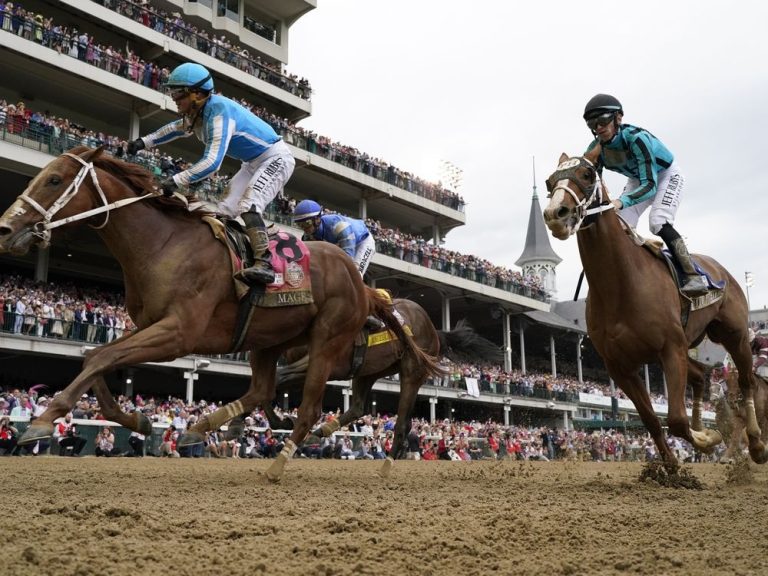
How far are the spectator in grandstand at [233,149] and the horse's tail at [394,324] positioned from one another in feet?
5.24

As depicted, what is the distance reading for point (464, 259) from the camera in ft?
135

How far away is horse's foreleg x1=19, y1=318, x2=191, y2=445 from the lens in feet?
15.5

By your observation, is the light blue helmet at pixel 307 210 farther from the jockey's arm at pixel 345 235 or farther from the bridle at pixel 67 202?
the bridle at pixel 67 202

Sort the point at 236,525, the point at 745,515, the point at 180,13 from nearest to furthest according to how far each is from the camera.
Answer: the point at 236,525 < the point at 745,515 < the point at 180,13

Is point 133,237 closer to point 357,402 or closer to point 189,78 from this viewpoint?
point 189,78

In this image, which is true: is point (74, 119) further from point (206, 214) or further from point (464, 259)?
point (206, 214)

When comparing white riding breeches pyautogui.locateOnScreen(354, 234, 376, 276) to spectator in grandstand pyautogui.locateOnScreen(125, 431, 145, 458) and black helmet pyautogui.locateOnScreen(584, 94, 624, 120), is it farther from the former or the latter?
spectator in grandstand pyautogui.locateOnScreen(125, 431, 145, 458)

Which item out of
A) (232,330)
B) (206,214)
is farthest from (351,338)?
(206,214)

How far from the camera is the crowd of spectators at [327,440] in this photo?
14773 millimetres

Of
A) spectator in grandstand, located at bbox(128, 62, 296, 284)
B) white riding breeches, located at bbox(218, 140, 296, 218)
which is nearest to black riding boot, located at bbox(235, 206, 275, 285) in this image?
spectator in grandstand, located at bbox(128, 62, 296, 284)

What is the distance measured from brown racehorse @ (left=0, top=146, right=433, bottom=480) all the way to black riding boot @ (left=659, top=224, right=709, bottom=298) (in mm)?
3581

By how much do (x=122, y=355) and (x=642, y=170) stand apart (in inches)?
200

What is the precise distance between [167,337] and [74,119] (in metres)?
26.8

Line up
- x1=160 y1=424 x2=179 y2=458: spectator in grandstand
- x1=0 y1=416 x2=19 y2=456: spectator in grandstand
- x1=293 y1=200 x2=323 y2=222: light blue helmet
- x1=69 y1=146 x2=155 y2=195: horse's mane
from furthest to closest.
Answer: x1=160 y1=424 x2=179 y2=458: spectator in grandstand
x1=0 y1=416 x2=19 y2=456: spectator in grandstand
x1=293 y1=200 x2=323 y2=222: light blue helmet
x1=69 y1=146 x2=155 y2=195: horse's mane
